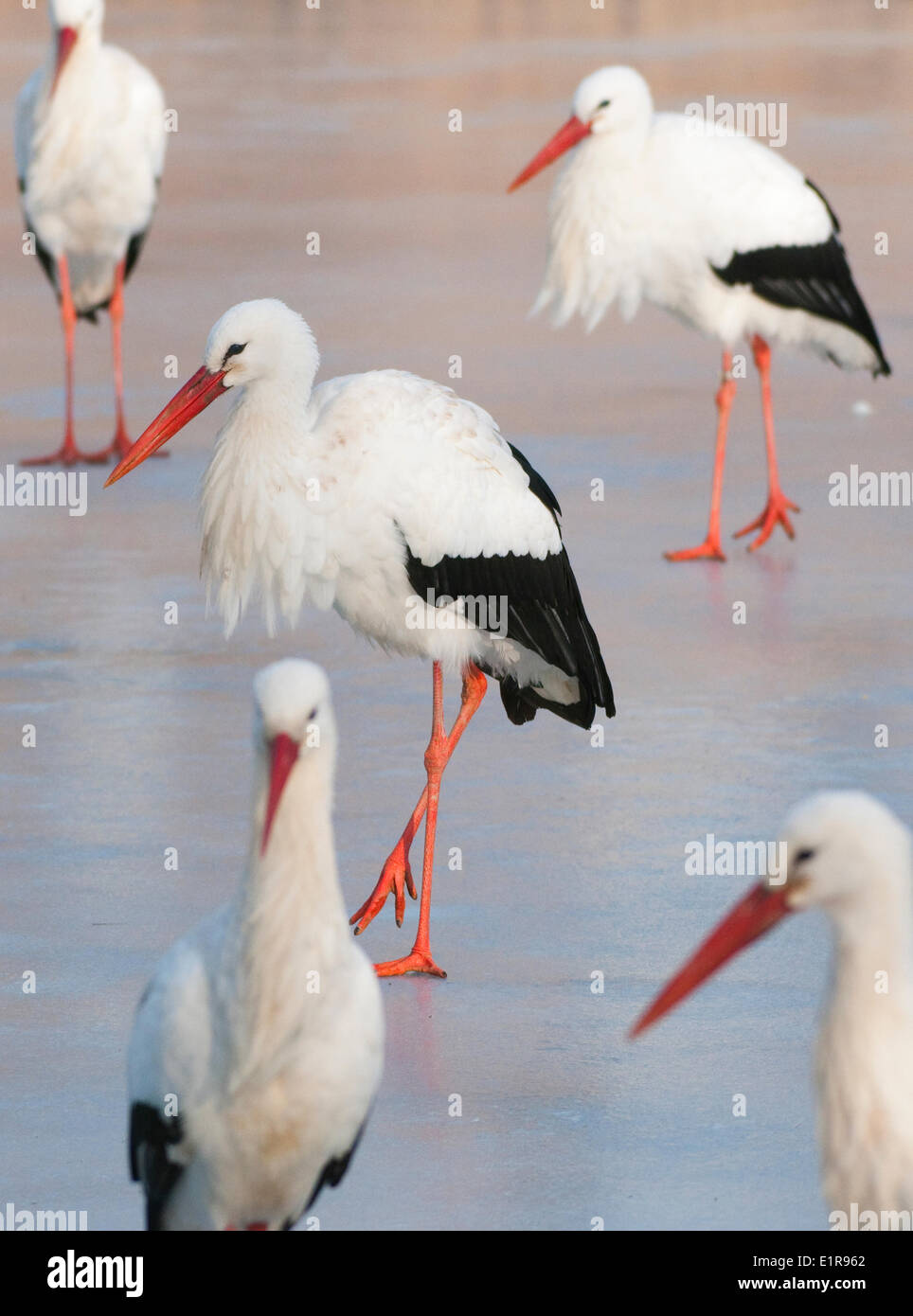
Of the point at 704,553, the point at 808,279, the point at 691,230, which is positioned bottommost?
the point at 704,553

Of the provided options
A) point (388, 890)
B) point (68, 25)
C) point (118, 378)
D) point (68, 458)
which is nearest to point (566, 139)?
point (118, 378)

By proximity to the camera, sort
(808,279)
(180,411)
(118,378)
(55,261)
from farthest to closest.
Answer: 1. (55,261)
2. (118,378)
3. (808,279)
4. (180,411)

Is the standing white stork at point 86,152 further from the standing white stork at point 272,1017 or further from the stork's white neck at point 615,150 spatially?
the standing white stork at point 272,1017

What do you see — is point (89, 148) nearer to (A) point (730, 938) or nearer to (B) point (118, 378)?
(B) point (118, 378)

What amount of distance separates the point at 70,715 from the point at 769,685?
205cm

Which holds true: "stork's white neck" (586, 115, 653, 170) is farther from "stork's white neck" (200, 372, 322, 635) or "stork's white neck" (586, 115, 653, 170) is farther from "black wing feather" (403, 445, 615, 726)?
"stork's white neck" (200, 372, 322, 635)

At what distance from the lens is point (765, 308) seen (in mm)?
9578

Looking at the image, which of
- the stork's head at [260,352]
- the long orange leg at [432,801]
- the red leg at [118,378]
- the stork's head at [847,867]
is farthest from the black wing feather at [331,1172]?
the red leg at [118,378]

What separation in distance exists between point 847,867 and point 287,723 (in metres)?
0.90

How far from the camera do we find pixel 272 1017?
402 cm

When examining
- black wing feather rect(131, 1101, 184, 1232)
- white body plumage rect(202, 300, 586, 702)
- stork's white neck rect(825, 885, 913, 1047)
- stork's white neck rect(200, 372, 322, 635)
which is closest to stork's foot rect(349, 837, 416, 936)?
white body plumage rect(202, 300, 586, 702)

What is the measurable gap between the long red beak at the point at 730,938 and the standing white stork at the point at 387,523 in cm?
196

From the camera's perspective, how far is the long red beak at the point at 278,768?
4.00 metres
